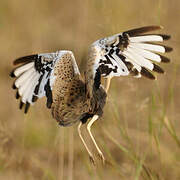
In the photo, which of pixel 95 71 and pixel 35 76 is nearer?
pixel 95 71

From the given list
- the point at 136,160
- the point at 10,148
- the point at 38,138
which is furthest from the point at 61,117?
the point at 38,138

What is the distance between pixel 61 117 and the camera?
1928mm

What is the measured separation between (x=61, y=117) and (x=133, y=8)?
123 inches

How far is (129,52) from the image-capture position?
201 centimetres

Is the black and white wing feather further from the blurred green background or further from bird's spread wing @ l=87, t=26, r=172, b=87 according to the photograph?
the blurred green background

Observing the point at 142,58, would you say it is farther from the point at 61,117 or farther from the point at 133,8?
the point at 133,8

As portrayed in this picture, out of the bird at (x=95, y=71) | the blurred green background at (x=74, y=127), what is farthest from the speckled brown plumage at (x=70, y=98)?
the blurred green background at (x=74, y=127)

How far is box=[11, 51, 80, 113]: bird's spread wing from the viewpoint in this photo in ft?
6.98

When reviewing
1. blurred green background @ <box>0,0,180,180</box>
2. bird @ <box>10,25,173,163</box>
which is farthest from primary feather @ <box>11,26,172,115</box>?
blurred green background @ <box>0,0,180,180</box>

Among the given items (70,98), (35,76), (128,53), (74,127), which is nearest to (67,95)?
(70,98)

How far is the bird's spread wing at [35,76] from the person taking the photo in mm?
2127

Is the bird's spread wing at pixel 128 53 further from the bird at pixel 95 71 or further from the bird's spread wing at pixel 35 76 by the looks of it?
the bird's spread wing at pixel 35 76

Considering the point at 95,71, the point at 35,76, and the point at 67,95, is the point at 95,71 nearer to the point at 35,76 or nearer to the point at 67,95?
the point at 67,95

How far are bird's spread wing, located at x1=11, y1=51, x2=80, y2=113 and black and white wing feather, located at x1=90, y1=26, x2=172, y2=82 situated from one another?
0.14 m
